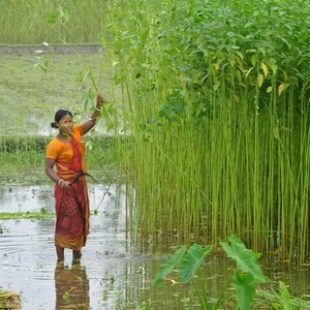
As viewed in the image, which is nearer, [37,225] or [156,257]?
[156,257]

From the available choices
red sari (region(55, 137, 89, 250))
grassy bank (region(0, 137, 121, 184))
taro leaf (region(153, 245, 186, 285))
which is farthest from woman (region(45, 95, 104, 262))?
grassy bank (region(0, 137, 121, 184))

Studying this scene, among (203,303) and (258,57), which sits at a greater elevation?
(258,57)

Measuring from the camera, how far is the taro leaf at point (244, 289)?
558 centimetres

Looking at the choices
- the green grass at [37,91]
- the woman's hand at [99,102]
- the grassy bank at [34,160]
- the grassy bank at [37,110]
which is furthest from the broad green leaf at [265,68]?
the green grass at [37,91]

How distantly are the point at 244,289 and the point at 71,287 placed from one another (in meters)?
2.42

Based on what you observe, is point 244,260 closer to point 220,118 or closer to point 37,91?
point 220,118

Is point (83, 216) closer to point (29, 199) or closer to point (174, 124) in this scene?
point (174, 124)

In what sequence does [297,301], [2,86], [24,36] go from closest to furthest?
[297,301] < [2,86] < [24,36]

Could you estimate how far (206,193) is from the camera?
921cm

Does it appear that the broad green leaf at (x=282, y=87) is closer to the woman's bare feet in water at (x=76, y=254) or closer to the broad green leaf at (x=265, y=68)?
the broad green leaf at (x=265, y=68)

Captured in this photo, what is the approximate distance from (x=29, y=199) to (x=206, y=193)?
319cm

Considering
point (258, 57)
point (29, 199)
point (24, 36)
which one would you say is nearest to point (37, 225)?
point (29, 199)

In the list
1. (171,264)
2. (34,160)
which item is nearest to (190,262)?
(171,264)

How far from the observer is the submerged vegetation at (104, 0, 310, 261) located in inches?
319
